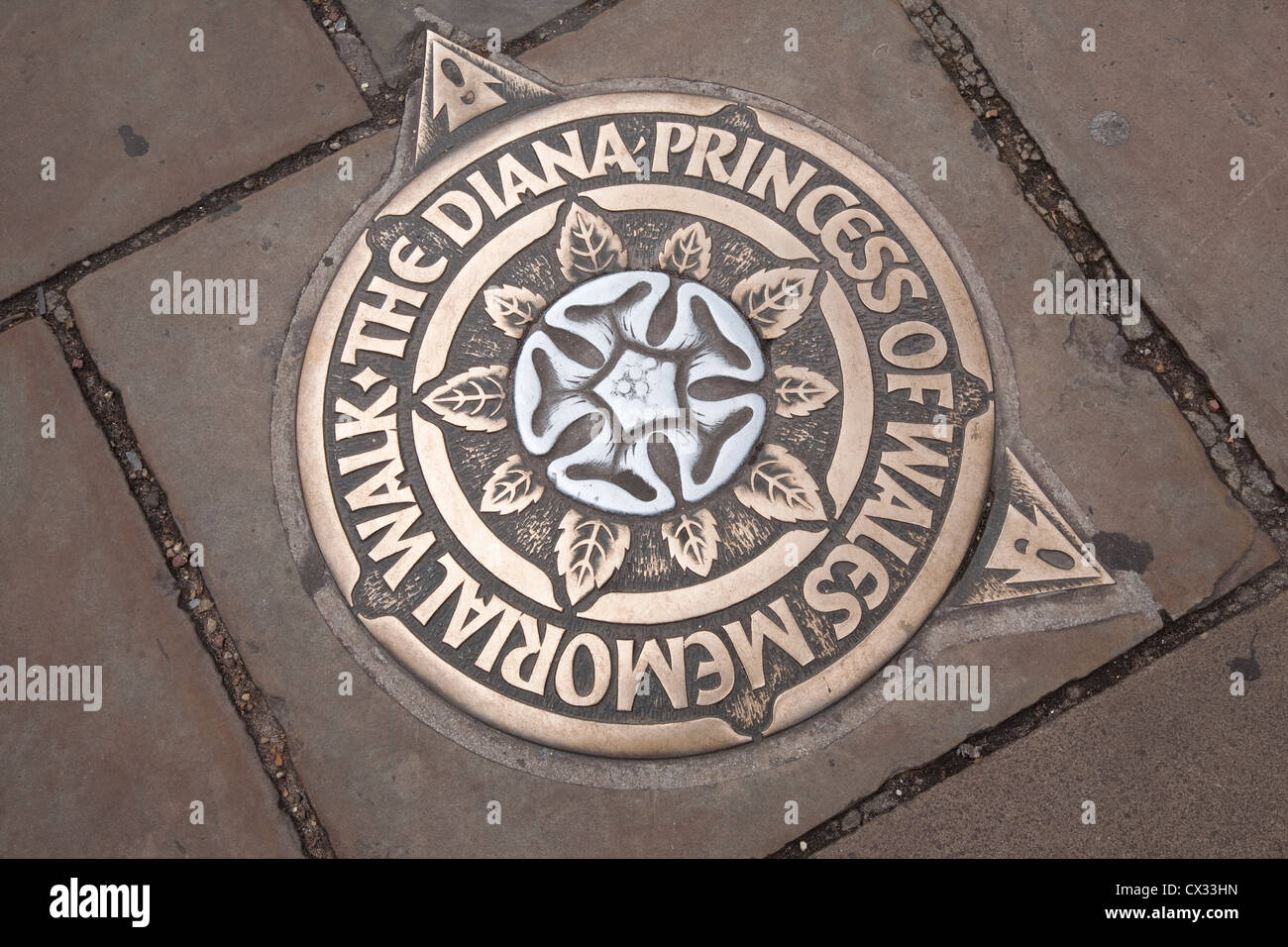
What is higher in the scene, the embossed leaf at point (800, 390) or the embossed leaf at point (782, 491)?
the embossed leaf at point (800, 390)

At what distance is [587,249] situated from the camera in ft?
8.07

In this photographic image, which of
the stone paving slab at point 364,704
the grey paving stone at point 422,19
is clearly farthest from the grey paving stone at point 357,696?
the grey paving stone at point 422,19

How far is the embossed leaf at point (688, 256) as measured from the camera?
8.05ft

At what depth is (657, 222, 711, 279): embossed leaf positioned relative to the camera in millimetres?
2453

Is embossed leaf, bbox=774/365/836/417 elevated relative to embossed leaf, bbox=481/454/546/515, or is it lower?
elevated

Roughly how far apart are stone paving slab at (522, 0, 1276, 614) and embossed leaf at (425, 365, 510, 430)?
3.22 ft

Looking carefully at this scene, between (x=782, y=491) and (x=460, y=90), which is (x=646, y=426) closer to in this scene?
(x=782, y=491)

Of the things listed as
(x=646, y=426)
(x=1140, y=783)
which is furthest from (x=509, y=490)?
(x=1140, y=783)

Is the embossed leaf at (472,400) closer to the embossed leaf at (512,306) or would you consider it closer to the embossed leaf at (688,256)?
the embossed leaf at (512,306)

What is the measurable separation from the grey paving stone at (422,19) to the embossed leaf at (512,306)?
0.81 m

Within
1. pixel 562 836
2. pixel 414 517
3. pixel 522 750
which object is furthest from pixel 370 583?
pixel 562 836

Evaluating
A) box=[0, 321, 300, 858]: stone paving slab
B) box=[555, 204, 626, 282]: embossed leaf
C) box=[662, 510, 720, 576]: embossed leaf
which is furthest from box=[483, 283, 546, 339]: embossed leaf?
box=[0, 321, 300, 858]: stone paving slab

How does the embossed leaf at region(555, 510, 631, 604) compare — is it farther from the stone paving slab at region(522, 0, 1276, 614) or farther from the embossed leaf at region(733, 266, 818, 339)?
the stone paving slab at region(522, 0, 1276, 614)

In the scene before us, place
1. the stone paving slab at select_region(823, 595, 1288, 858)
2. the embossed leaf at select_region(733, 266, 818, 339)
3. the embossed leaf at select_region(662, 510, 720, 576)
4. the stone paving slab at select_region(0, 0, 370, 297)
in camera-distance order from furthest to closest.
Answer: the stone paving slab at select_region(0, 0, 370, 297), the embossed leaf at select_region(733, 266, 818, 339), the embossed leaf at select_region(662, 510, 720, 576), the stone paving slab at select_region(823, 595, 1288, 858)
